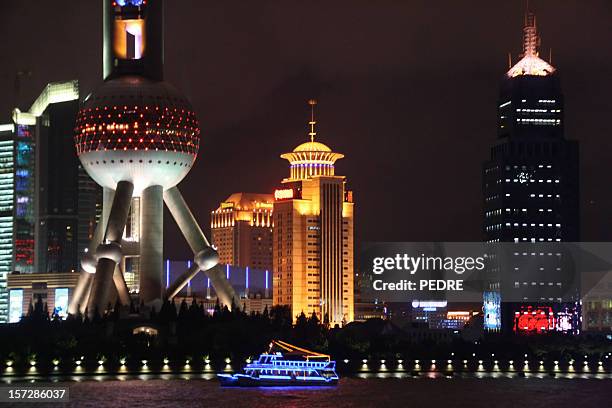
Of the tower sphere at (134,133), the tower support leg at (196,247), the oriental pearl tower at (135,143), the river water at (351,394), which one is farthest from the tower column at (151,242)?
the river water at (351,394)

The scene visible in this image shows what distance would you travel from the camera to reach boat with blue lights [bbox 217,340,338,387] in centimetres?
12168

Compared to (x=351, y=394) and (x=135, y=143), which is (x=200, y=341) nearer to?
(x=135, y=143)

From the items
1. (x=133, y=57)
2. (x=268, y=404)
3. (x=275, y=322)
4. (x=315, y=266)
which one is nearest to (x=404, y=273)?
(x=315, y=266)

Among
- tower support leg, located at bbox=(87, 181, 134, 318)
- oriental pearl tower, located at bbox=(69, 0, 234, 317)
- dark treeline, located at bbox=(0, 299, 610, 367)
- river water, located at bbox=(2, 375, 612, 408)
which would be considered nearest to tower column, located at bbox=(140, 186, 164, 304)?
oriental pearl tower, located at bbox=(69, 0, 234, 317)

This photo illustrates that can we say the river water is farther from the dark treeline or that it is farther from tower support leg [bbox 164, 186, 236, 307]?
tower support leg [bbox 164, 186, 236, 307]

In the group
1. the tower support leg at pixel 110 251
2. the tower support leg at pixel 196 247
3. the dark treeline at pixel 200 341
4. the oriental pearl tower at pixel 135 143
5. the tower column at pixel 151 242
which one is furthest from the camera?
the tower support leg at pixel 196 247

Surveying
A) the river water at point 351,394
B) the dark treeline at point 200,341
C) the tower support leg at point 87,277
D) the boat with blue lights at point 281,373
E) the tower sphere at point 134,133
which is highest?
the tower sphere at point 134,133

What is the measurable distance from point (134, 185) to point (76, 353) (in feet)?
75.4

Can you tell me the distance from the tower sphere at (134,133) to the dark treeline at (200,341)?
1217cm

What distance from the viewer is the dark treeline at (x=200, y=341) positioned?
127812 millimetres

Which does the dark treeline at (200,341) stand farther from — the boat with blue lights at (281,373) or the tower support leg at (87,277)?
the boat with blue lights at (281,373)

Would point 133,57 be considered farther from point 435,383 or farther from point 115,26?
point 435,383

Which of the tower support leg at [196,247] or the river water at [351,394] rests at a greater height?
the tower support leg at [196,247]

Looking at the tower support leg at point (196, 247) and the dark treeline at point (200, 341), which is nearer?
the dark treeline at point (200, 341)
